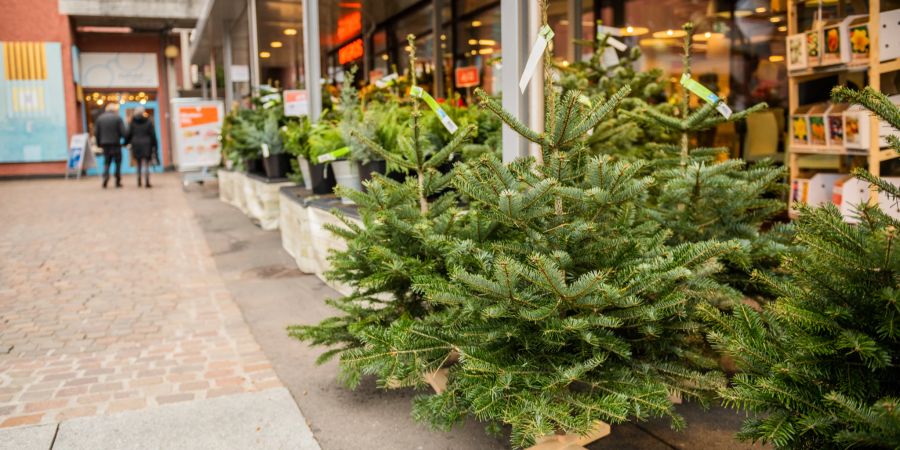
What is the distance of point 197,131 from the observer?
52.8 ft

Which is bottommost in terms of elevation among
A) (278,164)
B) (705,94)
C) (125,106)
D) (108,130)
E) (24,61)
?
→ (278,164)

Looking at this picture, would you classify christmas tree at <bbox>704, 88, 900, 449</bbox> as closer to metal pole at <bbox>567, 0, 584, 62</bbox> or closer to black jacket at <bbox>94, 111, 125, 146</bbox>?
metal pole at <bbox>567, 0, 584, 62</bbox>

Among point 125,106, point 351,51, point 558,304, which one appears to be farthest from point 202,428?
point 125,106

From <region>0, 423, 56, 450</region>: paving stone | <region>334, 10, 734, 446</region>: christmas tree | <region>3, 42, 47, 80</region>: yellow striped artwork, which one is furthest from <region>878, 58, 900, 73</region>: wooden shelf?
<region>3, 42, 47, 80</region>: yellow striped artwork

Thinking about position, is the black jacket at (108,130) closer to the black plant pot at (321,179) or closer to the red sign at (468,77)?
the red sign at (468,77)

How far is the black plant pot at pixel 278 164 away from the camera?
9.16m

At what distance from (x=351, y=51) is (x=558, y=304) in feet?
46.2

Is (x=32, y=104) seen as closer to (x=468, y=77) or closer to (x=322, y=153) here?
(x=468, y=77)

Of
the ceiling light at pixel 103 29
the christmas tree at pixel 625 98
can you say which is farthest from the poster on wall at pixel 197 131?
the ceiling light at pixel 103 29

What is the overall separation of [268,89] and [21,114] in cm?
1676

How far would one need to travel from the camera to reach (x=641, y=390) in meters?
2.55

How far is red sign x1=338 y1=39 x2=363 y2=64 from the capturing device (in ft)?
50.1

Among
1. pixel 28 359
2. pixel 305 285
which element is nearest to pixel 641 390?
pixel 28 359

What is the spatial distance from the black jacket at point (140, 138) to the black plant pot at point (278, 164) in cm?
1018
